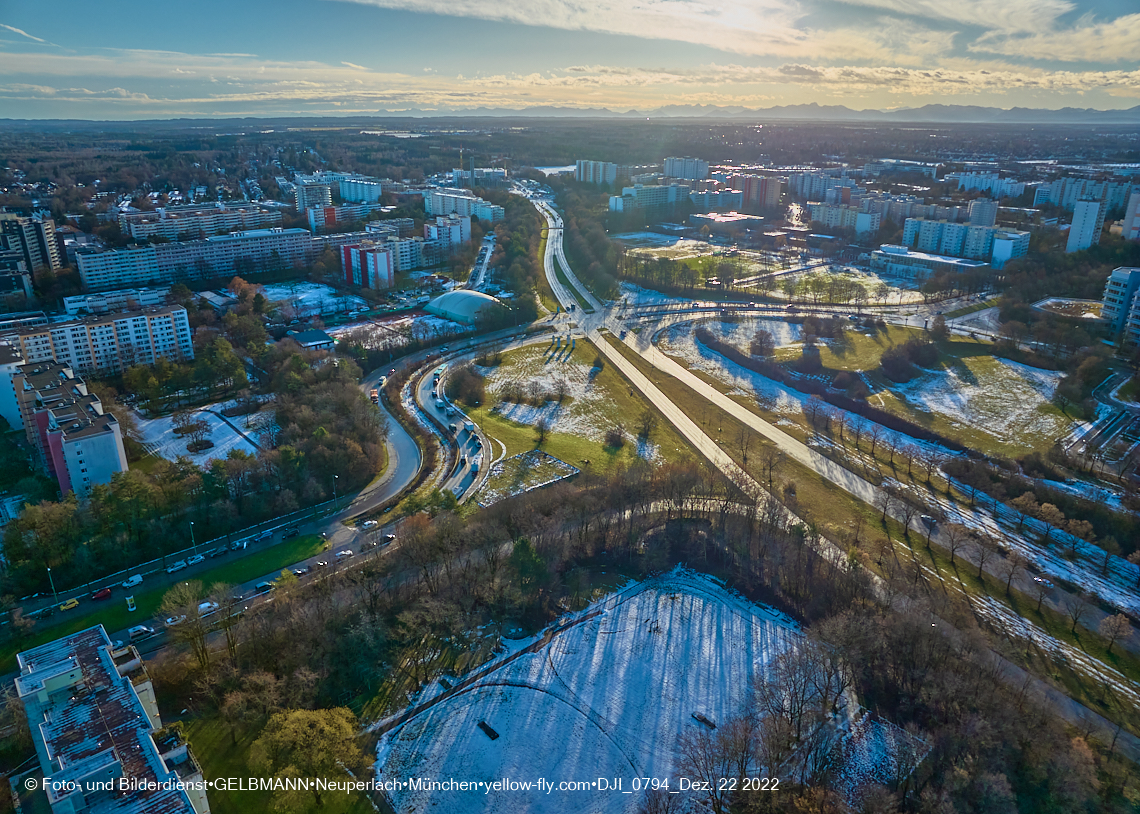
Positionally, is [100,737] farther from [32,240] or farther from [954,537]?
[32,240]

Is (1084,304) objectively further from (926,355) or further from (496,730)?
(496,730)

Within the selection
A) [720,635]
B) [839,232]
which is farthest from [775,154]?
[720,635]

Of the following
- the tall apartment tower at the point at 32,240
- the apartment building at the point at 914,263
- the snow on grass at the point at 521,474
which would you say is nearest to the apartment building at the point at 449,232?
the tall apartment tower at the point at 32,240

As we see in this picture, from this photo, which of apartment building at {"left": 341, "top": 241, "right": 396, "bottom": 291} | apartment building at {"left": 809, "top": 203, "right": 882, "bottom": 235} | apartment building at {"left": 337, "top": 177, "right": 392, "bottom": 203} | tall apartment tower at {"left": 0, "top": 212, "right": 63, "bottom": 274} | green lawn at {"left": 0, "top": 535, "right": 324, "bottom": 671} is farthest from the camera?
apartment building at {"left": 337, "top": 177, "right": 392, "bottom": 203}

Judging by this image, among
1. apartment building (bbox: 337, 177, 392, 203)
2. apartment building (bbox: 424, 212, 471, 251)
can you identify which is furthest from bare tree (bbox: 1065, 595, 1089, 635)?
apartment building (bbox: 337, 177, 392, 203)

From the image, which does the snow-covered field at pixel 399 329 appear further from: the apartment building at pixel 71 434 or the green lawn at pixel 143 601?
the green lawn at pixel 143 601

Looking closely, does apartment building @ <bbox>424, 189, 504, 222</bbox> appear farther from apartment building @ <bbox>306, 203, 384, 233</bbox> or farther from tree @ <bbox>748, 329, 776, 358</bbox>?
tree @ <bbox>748, 329, 776, 358</bbox>
